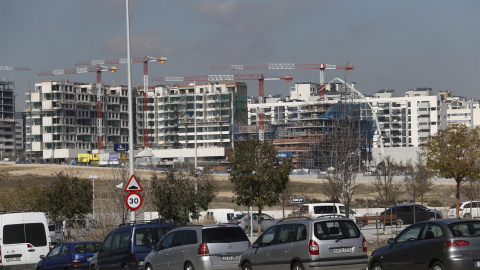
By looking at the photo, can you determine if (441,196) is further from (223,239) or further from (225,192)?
(223,239)

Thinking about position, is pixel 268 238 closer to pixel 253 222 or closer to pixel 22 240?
pixel 22 240

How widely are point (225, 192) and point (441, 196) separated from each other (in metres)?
26.6

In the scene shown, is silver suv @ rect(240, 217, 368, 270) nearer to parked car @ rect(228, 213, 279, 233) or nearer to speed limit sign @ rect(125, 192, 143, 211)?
speed limit sign @ rect(125, 192, 143, 211)

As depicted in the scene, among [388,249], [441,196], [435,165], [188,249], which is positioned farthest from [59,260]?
[441,196]

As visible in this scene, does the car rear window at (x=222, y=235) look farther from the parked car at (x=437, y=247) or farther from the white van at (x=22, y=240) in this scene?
the white van at (x=22, y=240)

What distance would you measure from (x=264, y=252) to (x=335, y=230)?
2277 millimetres

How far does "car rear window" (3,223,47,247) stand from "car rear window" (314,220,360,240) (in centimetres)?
1226

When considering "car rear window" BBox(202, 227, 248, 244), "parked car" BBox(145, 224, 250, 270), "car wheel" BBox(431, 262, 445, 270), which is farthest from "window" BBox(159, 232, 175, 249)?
"car wheel" BBox(431, 262, 445, 270)

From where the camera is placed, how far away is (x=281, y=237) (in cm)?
2052

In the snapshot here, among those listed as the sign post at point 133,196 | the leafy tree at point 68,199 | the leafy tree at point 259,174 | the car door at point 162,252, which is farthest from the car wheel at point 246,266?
the leafy tree at point 68,199

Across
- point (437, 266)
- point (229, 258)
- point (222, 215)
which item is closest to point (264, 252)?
point (229, 258)

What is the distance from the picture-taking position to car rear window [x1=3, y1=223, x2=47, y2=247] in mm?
27453

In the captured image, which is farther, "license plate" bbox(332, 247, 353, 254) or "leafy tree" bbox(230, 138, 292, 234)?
"leafy tree" bbox(230, 138, 292, 234)

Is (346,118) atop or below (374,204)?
atop
